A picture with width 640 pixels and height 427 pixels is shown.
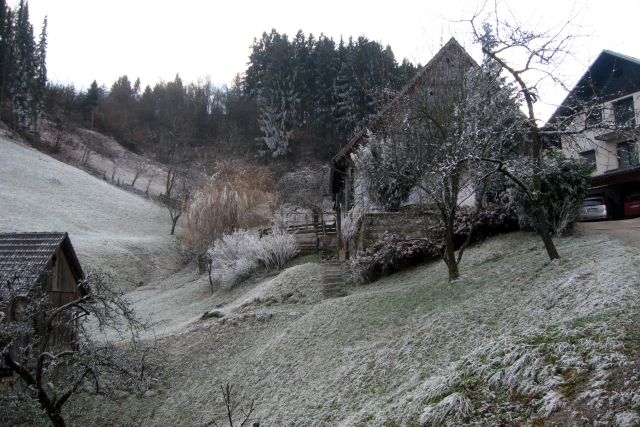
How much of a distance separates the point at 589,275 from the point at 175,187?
2311 inches

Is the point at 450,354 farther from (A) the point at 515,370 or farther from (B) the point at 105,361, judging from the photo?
(B) the point at 105,361

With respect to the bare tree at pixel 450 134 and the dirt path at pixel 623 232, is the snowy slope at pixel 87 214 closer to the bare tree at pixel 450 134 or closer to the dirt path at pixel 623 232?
the bare tree at pixel 450 134

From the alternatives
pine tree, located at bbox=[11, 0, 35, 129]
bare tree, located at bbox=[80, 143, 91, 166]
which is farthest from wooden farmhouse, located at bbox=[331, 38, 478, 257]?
pine tree, located at bbox=[11, 0, 35, 129]

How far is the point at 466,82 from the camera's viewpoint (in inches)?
549

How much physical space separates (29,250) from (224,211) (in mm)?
15864

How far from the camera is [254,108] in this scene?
71125 millimetres

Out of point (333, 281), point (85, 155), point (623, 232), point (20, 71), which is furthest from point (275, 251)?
point (20, 71)

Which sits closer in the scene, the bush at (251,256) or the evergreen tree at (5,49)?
the bush at (251,256)

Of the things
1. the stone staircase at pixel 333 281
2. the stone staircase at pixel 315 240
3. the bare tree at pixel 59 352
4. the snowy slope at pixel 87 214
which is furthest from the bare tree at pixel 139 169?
the bare tree at pixel 59 352

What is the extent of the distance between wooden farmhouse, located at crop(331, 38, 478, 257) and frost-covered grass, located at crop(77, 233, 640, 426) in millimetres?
3026

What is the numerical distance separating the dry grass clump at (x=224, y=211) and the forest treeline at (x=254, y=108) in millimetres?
18444

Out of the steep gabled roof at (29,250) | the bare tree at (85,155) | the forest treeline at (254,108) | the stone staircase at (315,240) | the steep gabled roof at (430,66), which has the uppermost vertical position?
the forest treeline at (254,108)

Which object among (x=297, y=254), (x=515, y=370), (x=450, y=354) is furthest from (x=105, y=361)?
Result: (x=297, y=254)

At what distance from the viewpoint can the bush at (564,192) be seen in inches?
553
